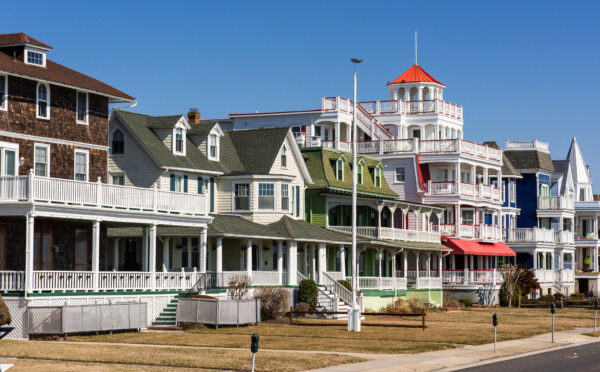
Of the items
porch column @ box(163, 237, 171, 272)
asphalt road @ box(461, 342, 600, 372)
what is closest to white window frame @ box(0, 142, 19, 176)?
porch column @ box(163, 237, 171, 272)

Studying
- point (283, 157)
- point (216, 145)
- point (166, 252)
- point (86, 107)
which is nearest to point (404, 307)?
point (283, 157)

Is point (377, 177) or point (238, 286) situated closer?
point (238, 286)

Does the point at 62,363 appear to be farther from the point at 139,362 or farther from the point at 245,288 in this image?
the point at 245,288

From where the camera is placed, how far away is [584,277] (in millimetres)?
92625

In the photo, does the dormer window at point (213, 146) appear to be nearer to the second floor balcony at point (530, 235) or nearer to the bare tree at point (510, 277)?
the bare tree at point (510, 277)

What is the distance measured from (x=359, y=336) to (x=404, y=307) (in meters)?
20.9

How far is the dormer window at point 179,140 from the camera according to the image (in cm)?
5283

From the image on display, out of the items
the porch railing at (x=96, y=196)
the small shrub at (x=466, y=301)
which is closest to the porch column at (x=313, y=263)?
the porch railing at (x=96, y=196)

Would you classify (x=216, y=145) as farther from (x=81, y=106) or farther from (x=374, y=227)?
(x=81, y=106)

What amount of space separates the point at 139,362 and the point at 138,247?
23663mm

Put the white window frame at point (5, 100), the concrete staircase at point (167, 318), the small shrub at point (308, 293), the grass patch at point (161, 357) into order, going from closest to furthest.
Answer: the grass patch at point (161, 357)
the white window frame at point (5, 100)
the concrete staircase at point (167, 318)
the small shrub at point (308, 293)

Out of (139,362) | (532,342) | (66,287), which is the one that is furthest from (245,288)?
(139,362)

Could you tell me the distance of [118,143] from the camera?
170ft

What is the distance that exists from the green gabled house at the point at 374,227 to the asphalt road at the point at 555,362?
22783mm
